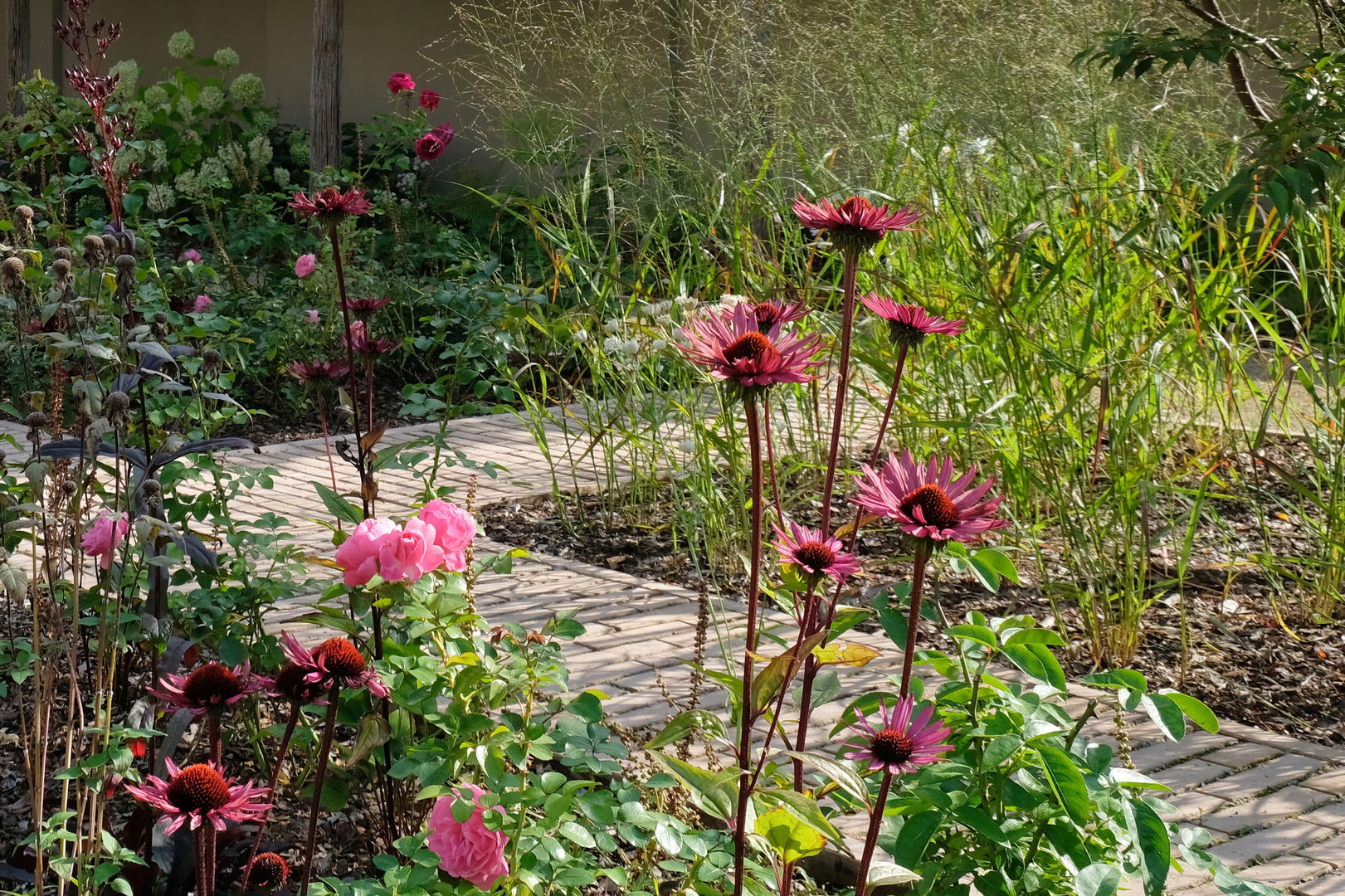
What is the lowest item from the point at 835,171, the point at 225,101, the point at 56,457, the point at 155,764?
the point at 155,764

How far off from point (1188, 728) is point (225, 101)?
8.85 m

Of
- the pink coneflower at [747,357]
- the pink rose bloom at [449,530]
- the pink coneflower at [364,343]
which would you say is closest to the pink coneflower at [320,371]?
the pink coneflower at [364,343]

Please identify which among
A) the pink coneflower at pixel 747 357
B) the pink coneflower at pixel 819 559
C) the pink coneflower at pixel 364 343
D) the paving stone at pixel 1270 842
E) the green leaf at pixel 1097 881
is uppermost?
the pink coneflower at pixel 747 357

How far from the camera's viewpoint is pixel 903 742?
138 centimetres

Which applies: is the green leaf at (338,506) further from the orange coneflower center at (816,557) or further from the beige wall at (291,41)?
the beige wall at (291,41)

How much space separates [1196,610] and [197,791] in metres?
2.94

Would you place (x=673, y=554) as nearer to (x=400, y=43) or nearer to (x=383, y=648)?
(x=383, y=648)

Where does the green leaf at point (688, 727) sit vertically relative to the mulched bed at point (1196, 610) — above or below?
above

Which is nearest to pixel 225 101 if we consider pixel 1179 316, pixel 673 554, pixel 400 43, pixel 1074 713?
pixel 400 43

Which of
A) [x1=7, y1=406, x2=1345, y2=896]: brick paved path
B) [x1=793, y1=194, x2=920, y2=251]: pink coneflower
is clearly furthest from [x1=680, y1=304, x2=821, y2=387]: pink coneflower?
[x1=7, y1=406, x2=1345, y2=896]: brick paved path

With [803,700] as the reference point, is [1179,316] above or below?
above

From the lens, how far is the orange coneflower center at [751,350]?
1389 millimetres

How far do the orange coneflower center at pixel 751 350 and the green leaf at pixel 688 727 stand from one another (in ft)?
1.45

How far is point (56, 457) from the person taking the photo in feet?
6.67
